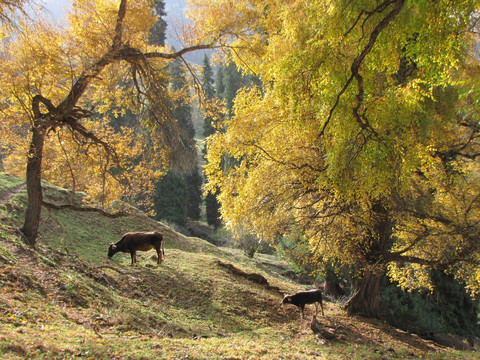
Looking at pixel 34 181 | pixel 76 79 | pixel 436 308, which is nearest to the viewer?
pixel 76 79

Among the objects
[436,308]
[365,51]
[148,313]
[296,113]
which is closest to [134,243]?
[148,313]

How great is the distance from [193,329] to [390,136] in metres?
6.07

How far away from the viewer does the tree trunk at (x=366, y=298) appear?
39.0 ft

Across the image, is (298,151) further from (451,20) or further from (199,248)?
(199,248)

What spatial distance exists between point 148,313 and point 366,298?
809cm

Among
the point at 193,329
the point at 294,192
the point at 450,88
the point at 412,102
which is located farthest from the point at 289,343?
the point at 450,88

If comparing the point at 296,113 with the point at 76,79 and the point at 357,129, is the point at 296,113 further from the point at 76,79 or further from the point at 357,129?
the point at 76,79

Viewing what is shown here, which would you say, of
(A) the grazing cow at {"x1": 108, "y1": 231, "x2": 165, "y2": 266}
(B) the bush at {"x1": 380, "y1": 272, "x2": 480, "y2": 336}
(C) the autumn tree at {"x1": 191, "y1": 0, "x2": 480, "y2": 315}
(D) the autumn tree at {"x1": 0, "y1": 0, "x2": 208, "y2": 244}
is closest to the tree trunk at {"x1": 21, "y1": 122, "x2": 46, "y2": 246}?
(D) the autumn tree at {"x1": 0, "y1": 0, "x2": 208, "y2": 244}

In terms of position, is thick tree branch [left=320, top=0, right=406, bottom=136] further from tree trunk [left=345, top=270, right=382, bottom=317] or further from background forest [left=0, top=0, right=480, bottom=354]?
tree trunk [left=345, top=270, right=382, bottom=317]

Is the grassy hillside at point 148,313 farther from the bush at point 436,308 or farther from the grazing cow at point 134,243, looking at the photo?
the bush at point 436,308

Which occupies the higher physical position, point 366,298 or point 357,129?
point 357,129

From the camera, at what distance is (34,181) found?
28.6 ft

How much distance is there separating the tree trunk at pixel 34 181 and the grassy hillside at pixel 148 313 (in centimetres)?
40

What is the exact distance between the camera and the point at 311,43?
18.1 ft
